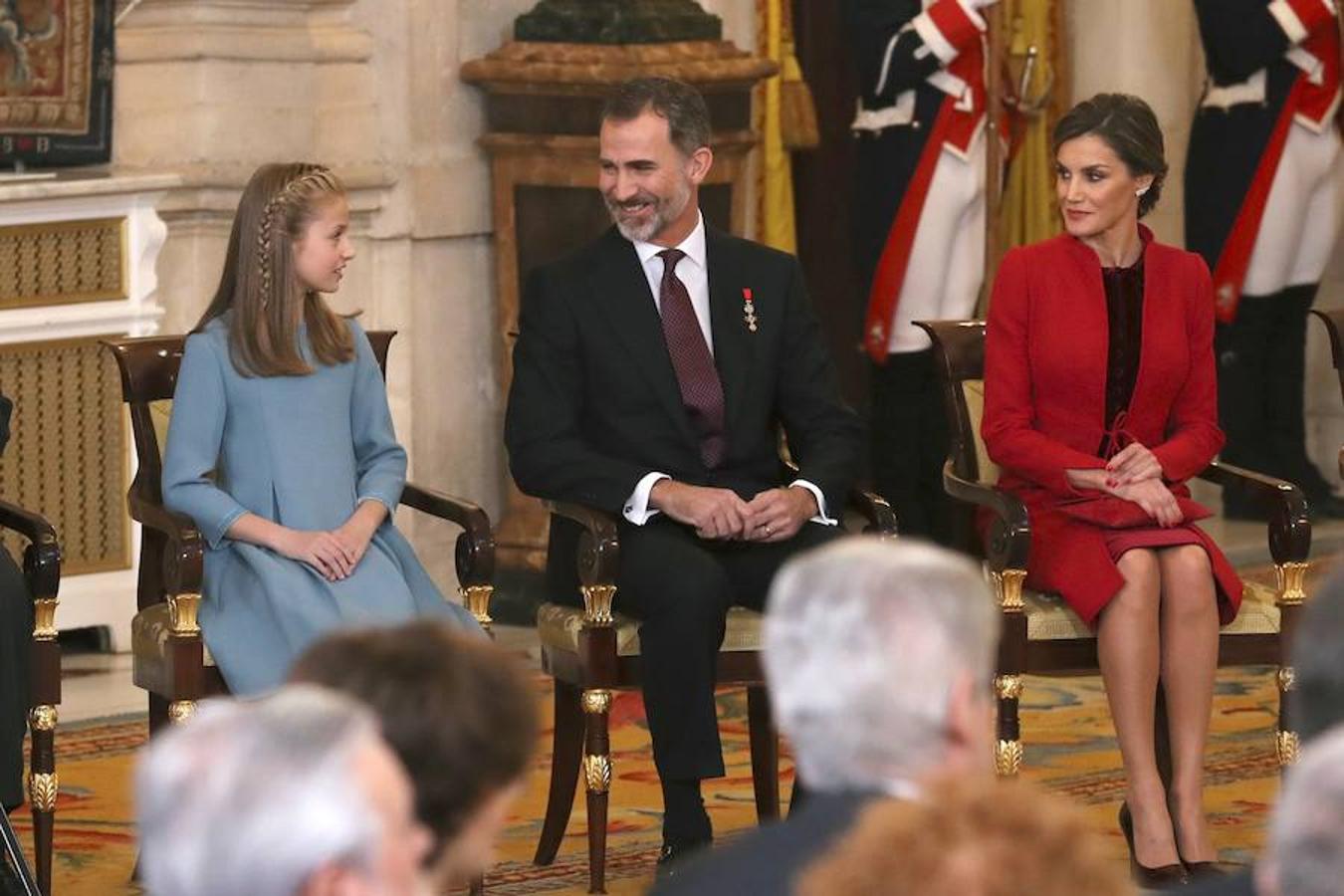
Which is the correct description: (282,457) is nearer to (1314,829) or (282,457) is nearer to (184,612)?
(184,612)

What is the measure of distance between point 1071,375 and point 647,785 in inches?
50.0

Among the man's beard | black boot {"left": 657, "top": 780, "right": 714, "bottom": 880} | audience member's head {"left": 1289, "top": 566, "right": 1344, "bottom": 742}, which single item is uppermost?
the man's beard

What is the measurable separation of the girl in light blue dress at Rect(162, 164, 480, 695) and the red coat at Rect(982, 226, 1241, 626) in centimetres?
111

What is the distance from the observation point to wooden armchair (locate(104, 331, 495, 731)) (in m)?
4.88

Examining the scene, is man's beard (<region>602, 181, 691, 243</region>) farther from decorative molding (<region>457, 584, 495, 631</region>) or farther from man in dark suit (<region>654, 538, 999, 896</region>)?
man in dark suit (<region>654, 538, 999, 896</region>)

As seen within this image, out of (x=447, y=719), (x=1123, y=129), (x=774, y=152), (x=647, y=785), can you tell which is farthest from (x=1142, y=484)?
(x=774, y=152)

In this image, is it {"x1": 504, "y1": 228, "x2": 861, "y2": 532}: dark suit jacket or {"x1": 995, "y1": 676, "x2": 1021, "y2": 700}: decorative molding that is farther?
{"x1": 504, "y1": 228, "x2": 861, "y2": 532}: dark suit jacket

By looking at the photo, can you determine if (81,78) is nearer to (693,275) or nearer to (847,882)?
(693,275)

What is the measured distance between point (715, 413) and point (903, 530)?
9.19 ft

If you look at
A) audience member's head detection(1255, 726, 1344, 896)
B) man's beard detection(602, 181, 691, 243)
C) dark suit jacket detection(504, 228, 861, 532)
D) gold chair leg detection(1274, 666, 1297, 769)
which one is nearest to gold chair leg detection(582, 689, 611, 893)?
dark suit jacket detection(504, 228, 861, 532)

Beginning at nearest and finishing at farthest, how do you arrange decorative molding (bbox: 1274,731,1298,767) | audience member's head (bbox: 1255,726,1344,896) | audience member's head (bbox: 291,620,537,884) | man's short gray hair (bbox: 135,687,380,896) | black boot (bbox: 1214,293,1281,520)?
1. audience member's head (bbox: 1255,726,1344,896)
2. man's short gray hair (bbox: 135,687,380,896)
3. audience member's head (bbox: 291,620,537,884)
4. decorative molding (bbox: 1274,731,1298,767)
5. black boot (bbox: 1214,293,1281,520)

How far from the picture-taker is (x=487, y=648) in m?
2.38

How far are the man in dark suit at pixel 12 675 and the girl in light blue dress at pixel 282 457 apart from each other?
0.31 m

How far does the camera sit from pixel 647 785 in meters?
5.90
